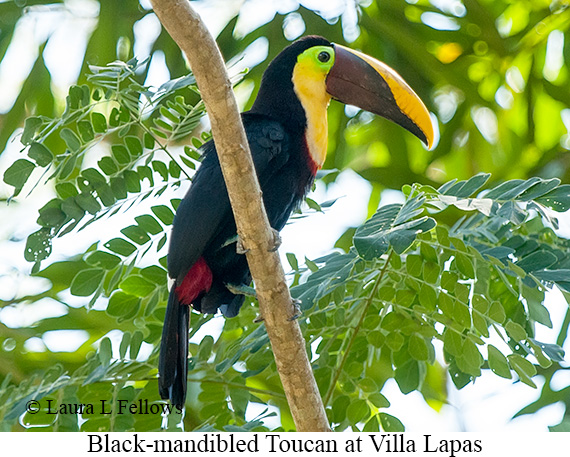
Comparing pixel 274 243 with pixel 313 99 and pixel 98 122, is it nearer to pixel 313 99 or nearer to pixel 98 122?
pixel 98 122

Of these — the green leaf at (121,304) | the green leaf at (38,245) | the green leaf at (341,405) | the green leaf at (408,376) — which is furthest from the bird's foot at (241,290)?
the green leaf at (38,245)

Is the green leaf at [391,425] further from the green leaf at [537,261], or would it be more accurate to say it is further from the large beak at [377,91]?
the large beak at [377,91]

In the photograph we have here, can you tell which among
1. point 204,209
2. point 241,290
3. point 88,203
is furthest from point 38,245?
point 241,290

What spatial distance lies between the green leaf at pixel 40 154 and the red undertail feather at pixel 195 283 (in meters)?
0.57

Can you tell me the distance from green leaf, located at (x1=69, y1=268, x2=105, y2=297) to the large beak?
3.61ft

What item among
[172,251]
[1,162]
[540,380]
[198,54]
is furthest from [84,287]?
[540,380]

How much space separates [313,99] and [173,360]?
3.54 feet

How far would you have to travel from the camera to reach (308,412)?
196 cm

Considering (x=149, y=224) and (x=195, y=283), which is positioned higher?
(x=149, y=224)

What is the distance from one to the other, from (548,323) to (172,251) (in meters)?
1.13

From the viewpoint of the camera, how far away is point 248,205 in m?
1.77

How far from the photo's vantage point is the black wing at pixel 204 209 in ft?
7.36

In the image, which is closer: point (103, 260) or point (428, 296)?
point (428, 296)

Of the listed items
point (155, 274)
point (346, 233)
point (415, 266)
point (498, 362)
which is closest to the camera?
point (498, 362)
